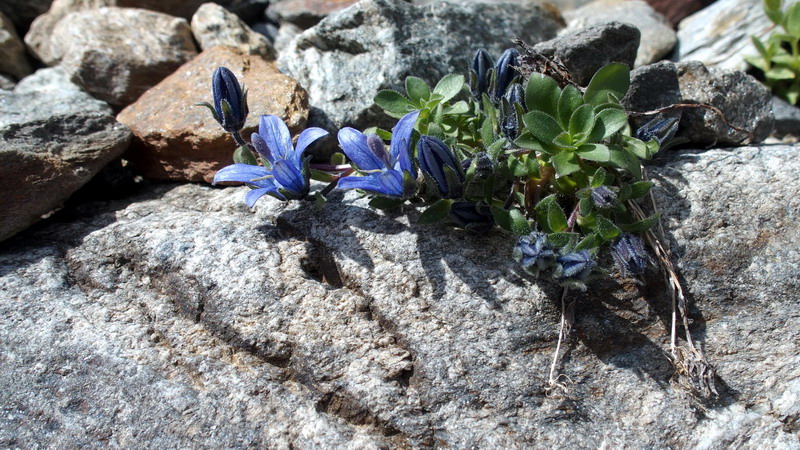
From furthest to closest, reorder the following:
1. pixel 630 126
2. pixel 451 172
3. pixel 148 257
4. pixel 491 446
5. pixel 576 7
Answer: pixel 576 7
pixel 630 126
pixel 148 257
pixel 451 172
pixel 491 446

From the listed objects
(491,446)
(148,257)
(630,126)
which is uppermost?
(630,126)

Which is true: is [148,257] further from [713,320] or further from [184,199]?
[713,320]

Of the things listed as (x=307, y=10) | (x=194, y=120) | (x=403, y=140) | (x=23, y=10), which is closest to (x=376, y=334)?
(x=403, y=140)

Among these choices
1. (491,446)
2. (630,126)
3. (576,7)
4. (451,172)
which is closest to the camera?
(491,446)

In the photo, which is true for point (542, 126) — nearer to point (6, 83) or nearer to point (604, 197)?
point (604, 197)

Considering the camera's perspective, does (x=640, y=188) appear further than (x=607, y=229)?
Yes

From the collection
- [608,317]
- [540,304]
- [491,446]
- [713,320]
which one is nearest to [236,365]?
[491,446]

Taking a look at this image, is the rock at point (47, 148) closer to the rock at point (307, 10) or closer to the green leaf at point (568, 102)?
the rock at point (307, 10)

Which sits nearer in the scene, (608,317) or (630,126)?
(608,317)
